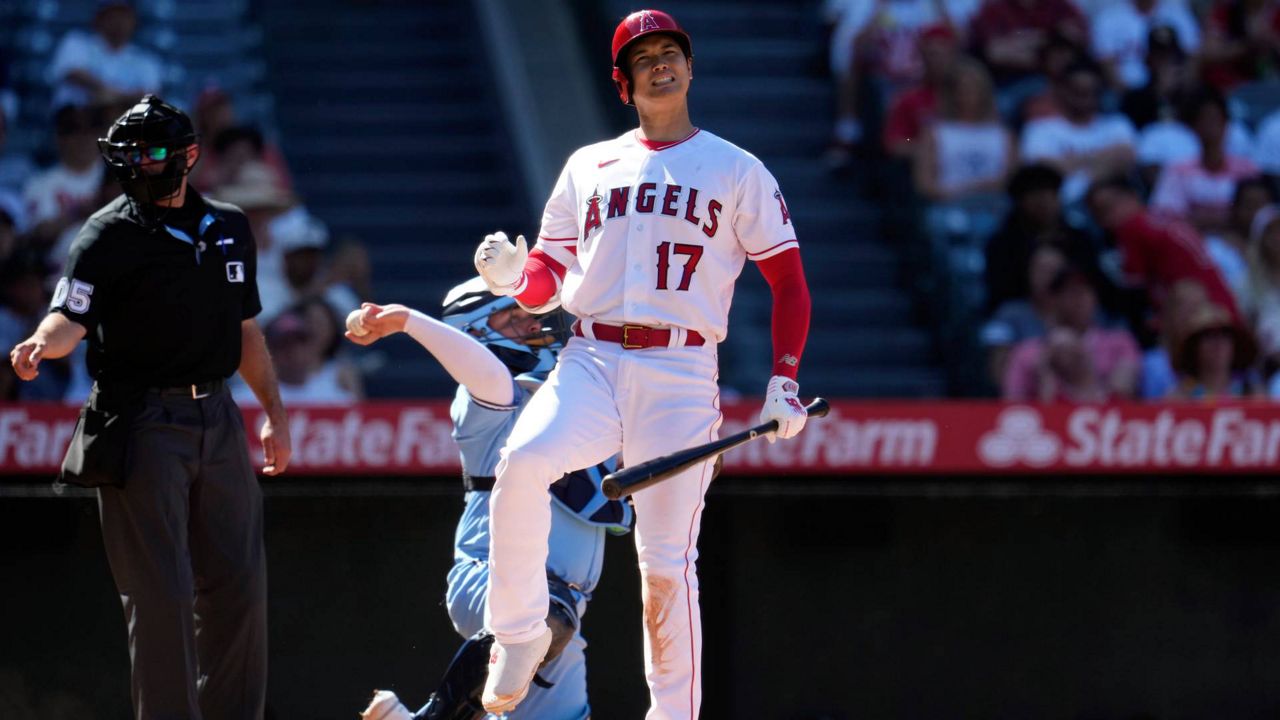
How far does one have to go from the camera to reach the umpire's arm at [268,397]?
4.75 meters

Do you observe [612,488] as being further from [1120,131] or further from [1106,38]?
[1106,38]

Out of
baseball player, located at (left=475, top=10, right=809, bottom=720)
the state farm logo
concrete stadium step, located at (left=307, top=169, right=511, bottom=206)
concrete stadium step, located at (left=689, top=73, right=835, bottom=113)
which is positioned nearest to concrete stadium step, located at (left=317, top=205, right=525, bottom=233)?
concrete stadium step, located at (left=307, top=169, right=511, bottom=206)

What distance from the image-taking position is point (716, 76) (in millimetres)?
10500

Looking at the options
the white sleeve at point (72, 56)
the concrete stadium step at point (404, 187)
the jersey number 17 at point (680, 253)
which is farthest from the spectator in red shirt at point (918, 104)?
the jersey number 17 at point (680, 253)

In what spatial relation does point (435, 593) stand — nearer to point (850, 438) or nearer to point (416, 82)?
point (850, 438)

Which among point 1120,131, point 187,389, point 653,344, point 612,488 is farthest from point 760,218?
point 1120,131

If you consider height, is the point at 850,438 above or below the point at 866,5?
below

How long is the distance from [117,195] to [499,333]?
13.0 ft

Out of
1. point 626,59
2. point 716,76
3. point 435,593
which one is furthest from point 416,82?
point 626,59

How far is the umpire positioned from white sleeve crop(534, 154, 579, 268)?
805 millimetres

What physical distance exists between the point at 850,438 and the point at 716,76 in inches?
205

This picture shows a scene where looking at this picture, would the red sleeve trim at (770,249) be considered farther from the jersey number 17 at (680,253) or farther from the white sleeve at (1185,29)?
the white sleeve at (1185,29)

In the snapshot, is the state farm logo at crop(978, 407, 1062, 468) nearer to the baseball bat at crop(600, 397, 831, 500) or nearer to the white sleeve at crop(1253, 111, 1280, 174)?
the baseball bat at crop(600, 397, 831, 500)

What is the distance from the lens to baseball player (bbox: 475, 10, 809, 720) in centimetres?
422
